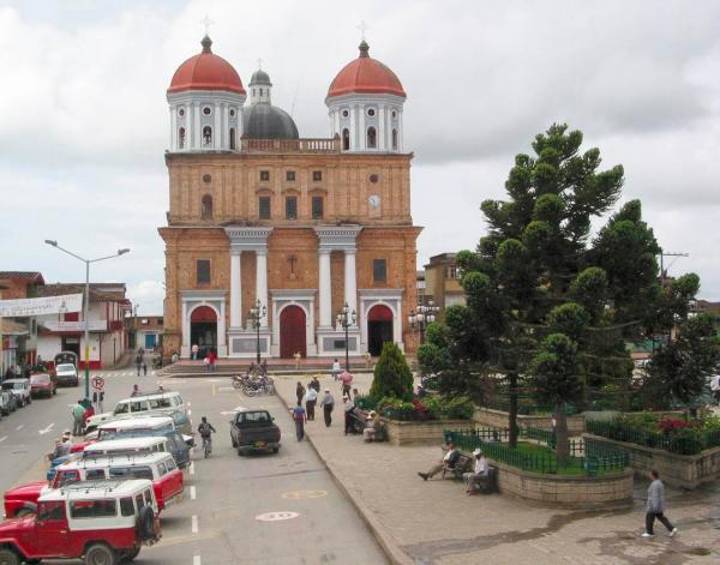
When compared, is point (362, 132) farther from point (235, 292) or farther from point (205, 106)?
point (235, 292)

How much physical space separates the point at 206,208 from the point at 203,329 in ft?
29.5

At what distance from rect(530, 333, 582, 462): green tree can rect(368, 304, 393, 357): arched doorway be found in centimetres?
5217

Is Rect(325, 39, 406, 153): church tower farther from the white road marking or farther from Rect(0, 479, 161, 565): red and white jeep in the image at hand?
Rect(0, 479, 161, 565): red and white jeep

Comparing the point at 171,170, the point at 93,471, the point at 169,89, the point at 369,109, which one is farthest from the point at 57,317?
the point at 93,471

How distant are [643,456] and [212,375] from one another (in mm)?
42950

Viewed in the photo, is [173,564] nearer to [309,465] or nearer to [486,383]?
[486,383]

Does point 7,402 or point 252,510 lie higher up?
point 7,402

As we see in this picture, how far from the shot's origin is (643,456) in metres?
23.2

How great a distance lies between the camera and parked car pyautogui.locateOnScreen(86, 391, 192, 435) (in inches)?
1293

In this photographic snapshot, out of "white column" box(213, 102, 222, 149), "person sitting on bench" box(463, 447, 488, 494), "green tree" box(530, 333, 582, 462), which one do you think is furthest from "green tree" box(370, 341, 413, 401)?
"white column" box(213, 102, 222, 149)

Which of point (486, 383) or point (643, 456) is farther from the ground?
point (486, 383)

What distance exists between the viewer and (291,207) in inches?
2923

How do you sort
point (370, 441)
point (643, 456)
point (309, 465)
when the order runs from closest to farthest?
point (643, 456) < point (309, 465) < point (370, 441)

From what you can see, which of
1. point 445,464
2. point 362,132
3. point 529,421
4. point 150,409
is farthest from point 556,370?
point 362,132
